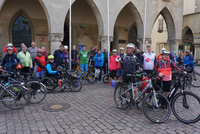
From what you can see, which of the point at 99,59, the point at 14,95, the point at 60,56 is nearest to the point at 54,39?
the point at 60,56

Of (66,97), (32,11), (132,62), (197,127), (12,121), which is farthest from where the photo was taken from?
(32,11)

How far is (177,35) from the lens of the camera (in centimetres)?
1523

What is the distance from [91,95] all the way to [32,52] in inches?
169

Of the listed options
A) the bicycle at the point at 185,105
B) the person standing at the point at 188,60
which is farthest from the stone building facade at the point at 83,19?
the bicycle at the point at 185,105

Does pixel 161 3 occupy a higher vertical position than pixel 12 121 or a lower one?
higher

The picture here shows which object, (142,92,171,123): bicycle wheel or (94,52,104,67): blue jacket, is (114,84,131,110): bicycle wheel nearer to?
(142,92,171,123): bicycle wheel

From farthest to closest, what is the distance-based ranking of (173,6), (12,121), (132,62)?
(173,6), (132,62), (12,121)

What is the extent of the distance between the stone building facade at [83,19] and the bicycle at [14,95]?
5.65 metres

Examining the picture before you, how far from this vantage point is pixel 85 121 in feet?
13.5

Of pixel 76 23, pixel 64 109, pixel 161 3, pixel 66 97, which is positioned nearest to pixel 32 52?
pixel 66 97

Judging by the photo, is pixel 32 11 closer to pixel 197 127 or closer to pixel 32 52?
pixel 32 52

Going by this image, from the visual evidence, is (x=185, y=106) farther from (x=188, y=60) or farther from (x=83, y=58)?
(x=83, y=58)

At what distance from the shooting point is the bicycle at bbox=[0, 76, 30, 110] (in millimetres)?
4695

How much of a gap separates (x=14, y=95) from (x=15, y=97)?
0.20 ft
